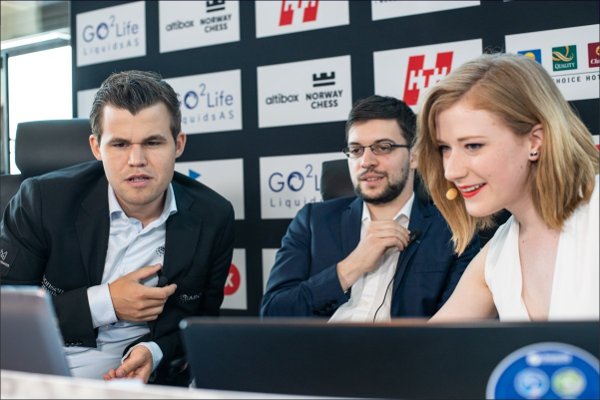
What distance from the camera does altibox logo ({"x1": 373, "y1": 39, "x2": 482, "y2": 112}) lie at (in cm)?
243

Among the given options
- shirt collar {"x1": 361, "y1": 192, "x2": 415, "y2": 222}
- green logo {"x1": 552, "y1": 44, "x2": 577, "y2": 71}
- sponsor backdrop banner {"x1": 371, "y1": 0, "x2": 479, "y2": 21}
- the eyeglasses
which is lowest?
shirt collar {"x1": 361, "y1": 192, "x2": 415, "y2": 222}

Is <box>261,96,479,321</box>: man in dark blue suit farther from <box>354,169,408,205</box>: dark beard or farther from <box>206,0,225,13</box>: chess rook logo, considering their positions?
<box>206,0,225,13</box>: chess rook logo

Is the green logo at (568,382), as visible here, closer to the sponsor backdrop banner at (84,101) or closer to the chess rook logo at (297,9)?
the chess rook logo at (297,9)

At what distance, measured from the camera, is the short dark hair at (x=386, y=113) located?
6.14ft

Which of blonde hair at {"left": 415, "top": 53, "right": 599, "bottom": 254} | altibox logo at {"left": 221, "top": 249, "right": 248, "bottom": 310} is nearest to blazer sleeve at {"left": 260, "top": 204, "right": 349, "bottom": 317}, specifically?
blonde hair at {"left": 415, "top": 53, "right": 599, "bottom": 254}

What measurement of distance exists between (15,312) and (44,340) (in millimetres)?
42

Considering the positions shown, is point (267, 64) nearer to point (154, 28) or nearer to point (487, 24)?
point (154, 28)

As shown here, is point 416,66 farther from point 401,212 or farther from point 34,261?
point 34,261

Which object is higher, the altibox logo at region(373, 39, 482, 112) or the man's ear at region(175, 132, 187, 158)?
the altibox logo at region(373, 39, 482, 112)

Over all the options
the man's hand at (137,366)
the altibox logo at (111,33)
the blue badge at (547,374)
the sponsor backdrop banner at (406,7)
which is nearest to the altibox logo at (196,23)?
the altibox logo at (111,33)

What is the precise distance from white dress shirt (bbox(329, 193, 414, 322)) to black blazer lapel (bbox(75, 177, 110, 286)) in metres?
0.69

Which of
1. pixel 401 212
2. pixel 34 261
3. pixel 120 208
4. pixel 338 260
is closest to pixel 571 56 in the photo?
pixel 401 212

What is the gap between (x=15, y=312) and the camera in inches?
23.5

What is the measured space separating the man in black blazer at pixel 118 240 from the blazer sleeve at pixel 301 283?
24cm
